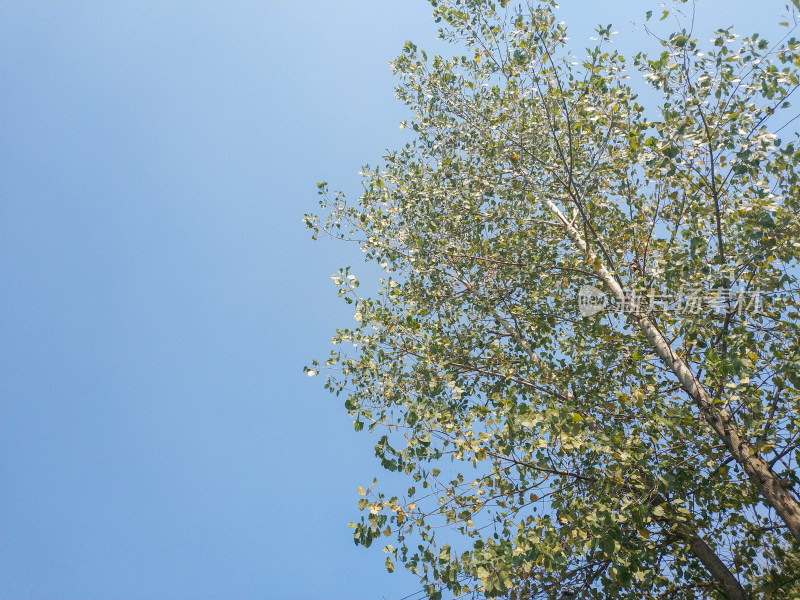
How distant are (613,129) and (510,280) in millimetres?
2636

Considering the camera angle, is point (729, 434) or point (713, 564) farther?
point (713, 564)

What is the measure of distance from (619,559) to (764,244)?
11.1 ft

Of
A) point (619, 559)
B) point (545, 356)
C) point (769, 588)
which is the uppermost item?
point (545, 356)

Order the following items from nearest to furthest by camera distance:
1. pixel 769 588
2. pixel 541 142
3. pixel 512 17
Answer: pixel 769 588 < pixel 541 142 < pixel 512 17

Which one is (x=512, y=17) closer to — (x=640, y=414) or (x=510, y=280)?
(x=510, y=280)

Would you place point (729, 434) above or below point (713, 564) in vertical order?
above

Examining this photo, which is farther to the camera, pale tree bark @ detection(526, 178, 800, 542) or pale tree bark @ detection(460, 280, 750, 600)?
pale tree bark @ detection(460, 280, 750, 600)

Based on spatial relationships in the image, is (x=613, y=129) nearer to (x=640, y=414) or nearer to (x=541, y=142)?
(x=541, y=142)

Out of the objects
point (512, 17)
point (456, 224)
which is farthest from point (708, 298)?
point (512, 17)

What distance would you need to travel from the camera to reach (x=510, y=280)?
8.99m

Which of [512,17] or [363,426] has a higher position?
[512,17]

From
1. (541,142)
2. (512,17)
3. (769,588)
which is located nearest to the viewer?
(769,588)

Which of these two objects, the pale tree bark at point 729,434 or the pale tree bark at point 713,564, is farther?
the pale tree bark at point 713,564

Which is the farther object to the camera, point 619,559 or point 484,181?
point 484,181
